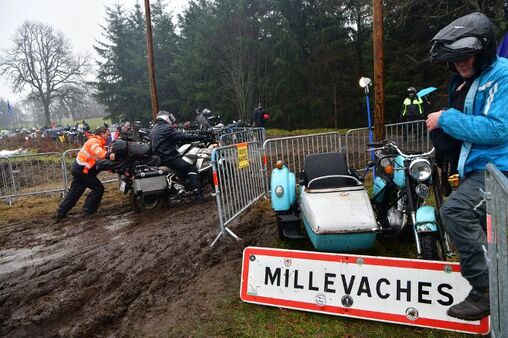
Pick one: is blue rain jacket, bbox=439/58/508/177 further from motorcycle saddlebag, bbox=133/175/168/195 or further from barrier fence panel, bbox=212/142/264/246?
motorcycle saddlebag, bbox=133/175/168/195

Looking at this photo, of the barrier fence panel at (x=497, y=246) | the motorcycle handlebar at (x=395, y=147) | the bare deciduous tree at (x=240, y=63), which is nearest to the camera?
the barrier fence panel at (x=497, y=246)

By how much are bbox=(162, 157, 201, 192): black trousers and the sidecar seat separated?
3.64m

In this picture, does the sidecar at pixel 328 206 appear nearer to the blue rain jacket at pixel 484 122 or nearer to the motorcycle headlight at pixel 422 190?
the motorcycle headlight at pixel 422 190

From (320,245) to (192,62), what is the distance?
2841 centimetres

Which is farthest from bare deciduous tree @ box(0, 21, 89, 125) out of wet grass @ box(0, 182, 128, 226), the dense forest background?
wet grass @ box(0, 182, 128, 226)

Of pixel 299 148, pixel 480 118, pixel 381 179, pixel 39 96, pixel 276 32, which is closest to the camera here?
pixel 480 118

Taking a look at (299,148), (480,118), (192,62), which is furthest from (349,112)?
(480,118)

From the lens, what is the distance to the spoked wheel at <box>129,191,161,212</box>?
24.5ft

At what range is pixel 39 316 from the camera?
11.7 ft

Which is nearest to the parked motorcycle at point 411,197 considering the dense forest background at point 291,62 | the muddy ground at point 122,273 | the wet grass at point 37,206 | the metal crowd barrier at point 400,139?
the muddy ground at point 122,273

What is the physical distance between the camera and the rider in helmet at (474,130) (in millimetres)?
2262

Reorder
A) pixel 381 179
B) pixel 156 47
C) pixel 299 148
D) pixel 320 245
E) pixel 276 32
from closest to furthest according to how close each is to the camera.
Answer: pixel 320 245 < pixel 381 179 < pixel 299 148 < pixel 276 32 < pixel 156 47

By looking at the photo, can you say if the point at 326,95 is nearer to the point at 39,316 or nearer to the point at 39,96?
the point at 39,316

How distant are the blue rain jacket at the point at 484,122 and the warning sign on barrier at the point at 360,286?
0.89m
